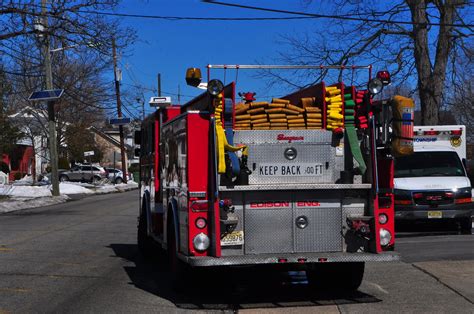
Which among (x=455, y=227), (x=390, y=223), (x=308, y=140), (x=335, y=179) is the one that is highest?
(x=308, y=140)

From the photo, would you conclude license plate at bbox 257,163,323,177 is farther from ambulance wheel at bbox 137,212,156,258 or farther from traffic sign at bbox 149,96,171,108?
ambulance wheel at bbox 137,212,156,258

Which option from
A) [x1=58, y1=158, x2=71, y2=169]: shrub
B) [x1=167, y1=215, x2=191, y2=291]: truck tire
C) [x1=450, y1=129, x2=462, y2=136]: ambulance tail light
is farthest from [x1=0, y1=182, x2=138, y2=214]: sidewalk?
[x1=58, y1=158, x2=71, y2=169]: shrub

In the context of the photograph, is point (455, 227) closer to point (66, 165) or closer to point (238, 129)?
point (238, 129)

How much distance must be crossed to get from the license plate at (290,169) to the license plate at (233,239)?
2.37ft

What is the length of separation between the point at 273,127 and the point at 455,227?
1045cm

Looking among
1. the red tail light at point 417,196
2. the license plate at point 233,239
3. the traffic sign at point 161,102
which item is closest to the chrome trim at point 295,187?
the license plate at point 233,239

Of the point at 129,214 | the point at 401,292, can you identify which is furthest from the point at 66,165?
the point at 401,292

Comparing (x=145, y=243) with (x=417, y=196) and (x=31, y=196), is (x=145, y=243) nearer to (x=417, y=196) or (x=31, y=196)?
(x=417, y=196)

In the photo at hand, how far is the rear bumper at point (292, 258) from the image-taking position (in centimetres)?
655

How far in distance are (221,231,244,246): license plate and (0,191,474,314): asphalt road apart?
764mm

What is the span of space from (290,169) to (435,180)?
7935 mm

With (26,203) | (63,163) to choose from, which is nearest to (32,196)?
(26,203)

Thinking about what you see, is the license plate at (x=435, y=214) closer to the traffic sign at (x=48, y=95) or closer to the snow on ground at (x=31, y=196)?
the traffic sign at (x=48, y=95)

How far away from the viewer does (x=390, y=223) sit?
7.07 metres
